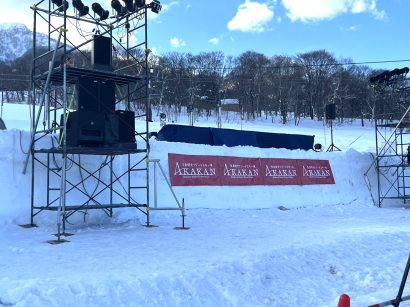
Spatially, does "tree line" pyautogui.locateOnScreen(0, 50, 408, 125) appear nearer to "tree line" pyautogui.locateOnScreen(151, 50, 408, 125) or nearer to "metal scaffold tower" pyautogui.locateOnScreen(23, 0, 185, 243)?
"tree line" pyautogui.locateOnScreen(151, 50, 408, 125)

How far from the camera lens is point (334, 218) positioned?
56.6 feet

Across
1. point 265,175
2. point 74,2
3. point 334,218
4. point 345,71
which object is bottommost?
point 334,218

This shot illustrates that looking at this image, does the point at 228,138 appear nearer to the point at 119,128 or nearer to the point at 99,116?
the point at 119,128

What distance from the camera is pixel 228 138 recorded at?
21.4 m

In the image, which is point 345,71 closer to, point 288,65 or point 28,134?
point 288,65

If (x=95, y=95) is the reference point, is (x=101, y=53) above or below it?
above

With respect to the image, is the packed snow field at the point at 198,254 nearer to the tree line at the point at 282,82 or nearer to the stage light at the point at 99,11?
the stage light at the point at 99,11

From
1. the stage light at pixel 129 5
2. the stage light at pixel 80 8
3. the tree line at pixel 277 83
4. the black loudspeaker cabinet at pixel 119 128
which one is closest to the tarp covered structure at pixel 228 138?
the black loudspeaker cabinet at pixel 119 128

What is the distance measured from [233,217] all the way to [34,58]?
25.6ft

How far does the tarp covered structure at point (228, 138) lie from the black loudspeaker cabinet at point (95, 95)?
528 cm

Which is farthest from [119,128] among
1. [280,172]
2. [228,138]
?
[280,172]

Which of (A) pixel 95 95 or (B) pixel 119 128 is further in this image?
(A) pixel 95 95

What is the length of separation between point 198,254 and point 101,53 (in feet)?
22.5

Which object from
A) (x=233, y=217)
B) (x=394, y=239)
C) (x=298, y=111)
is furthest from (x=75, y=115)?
(x=298, y=111)
